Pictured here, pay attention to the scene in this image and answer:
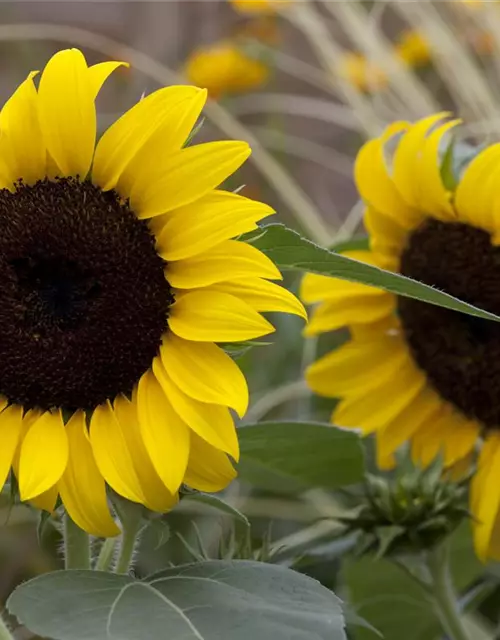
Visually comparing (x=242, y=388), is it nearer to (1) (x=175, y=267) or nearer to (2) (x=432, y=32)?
(1) (x=175, y=267)

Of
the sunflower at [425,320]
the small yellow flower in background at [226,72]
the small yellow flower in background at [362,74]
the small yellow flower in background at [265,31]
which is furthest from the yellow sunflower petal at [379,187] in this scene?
the small yellow flower in background at [265,31]

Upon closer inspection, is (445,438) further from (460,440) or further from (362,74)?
(362,74)

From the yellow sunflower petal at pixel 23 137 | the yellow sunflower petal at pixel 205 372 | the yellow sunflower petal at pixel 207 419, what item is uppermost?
the yellow sunflower petal at pixel 23 137

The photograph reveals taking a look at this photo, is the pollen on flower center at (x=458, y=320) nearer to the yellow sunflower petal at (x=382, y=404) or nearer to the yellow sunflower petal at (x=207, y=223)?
the yellow sunflower petal at (x=382, y=404)

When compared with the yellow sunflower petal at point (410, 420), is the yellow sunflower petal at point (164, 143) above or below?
above

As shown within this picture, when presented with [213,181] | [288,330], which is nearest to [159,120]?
[213,181]

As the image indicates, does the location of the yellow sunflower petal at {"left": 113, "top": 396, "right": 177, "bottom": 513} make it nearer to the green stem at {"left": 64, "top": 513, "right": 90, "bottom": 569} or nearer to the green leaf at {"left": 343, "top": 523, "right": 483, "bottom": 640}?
the green stem at {"left": 64, "top": 513, "right": 90, "bottom": 569}
